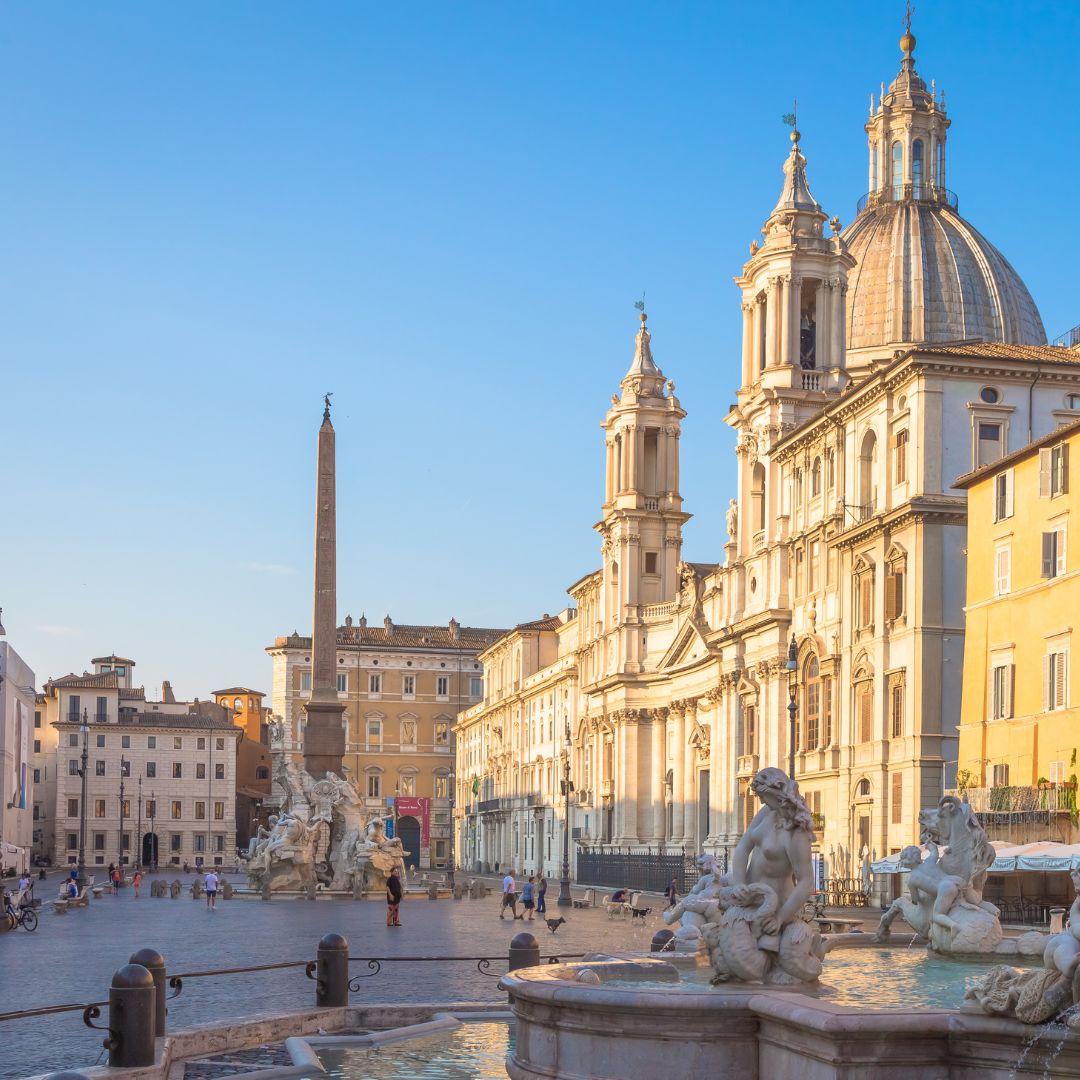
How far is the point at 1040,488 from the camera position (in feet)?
125

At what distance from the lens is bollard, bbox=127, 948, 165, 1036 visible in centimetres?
1336

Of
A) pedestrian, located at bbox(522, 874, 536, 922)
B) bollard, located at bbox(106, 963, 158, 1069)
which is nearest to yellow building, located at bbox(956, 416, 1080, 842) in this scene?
pedestrian, located at bbox(522, 874, 536, 922)

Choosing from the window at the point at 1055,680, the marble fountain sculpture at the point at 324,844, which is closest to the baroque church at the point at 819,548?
the window at the point at 1055,680

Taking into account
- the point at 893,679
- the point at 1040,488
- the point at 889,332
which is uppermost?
the point at 889,332

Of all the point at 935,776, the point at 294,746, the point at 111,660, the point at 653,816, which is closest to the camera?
the point at 935,776

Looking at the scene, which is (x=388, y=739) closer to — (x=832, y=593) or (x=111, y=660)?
(x=111, y=660)

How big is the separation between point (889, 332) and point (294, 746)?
5718 centimetres

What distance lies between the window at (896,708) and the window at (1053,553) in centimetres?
822

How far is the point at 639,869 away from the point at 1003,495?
2683 centimetres

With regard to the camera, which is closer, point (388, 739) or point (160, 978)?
point (160, 978)

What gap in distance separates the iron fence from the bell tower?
8840 mm

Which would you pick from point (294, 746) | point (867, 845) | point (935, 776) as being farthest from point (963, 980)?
point (294, 746)

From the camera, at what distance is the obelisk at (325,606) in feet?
166

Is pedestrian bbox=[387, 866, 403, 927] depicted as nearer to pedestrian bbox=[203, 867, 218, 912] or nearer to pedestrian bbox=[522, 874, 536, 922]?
pedestrian bbox=[522, 874, 536, 922]
